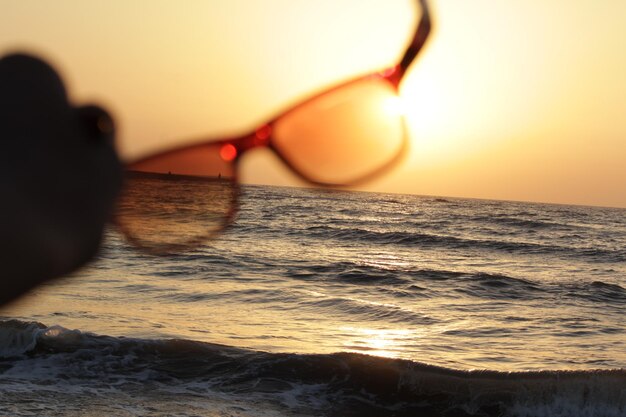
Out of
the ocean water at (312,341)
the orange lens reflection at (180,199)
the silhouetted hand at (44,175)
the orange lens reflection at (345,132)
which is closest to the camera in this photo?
the silhouetted hand at (44,175)

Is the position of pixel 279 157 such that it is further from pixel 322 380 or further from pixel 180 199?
pixel 322 380

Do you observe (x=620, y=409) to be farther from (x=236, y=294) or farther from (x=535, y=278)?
(x=535, y=278)

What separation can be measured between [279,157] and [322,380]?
7.13m

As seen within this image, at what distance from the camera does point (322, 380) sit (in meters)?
7.78

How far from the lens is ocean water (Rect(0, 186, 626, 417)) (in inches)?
290

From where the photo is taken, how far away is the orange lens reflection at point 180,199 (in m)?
0.76

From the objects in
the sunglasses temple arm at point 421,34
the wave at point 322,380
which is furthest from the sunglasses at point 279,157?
the wave at point 322,380

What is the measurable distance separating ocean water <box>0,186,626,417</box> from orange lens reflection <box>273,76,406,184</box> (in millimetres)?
217

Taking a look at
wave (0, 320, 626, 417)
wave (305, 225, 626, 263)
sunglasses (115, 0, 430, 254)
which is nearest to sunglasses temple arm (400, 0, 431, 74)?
sunglasses (115, 0, 430, 254)

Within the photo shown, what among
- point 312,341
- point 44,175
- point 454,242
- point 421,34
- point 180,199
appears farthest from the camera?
point 454,242

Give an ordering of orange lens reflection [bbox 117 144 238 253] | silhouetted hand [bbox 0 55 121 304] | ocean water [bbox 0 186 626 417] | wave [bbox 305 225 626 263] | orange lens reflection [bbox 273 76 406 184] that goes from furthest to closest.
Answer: wave [bbox 305 225 626 263] → ocean water [bbox 0 186 626 417] → orange lens reflection [bbox 273 76 406 184] → orange lens reflection [bbox 117 144 238 253] → silhouetted hand [bbox 0 55 121 304]

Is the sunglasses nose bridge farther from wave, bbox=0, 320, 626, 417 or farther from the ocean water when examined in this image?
wave, bbox=0, 320, 626, 417

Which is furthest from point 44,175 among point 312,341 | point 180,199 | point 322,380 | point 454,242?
point 454,242

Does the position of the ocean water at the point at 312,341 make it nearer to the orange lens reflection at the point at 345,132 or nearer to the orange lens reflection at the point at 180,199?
the orange lens reflection at the point at 180,199
